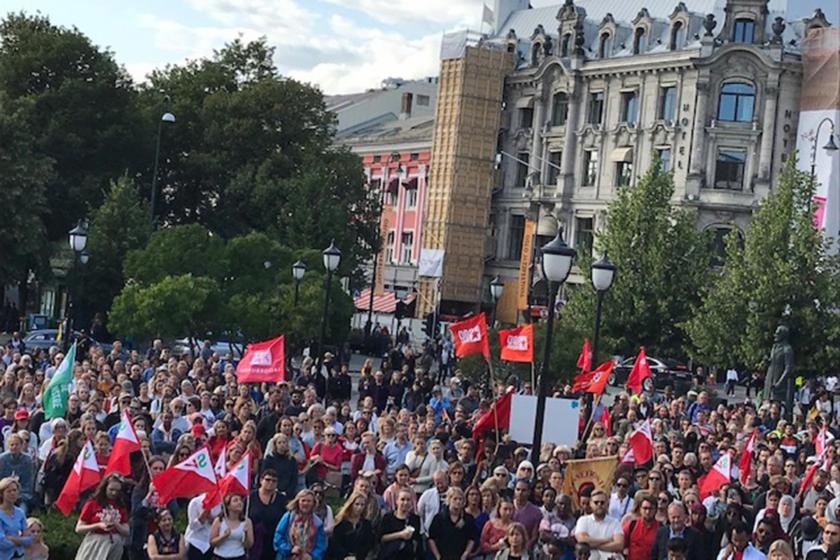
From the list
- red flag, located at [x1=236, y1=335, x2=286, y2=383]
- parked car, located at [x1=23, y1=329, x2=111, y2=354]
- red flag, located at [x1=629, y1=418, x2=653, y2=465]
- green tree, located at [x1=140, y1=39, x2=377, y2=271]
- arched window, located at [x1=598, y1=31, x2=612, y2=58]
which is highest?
arched window, located at [x1=598, y1=31, x2=612, y2=58]

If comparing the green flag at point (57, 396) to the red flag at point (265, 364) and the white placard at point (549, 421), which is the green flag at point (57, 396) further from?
the white placard at point (549, 421)

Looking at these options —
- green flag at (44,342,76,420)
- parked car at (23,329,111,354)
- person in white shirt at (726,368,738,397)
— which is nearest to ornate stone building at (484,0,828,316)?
person in white shirt at (726,368,738,397)

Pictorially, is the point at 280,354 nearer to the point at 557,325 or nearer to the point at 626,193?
the point at 557,325

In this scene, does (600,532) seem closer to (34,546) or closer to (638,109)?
(34,546)

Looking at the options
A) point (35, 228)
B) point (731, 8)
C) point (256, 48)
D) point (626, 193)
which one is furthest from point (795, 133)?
point (35, 228)

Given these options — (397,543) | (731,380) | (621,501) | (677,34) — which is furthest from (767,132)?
(397,543)

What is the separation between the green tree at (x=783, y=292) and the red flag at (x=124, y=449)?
35.2 m

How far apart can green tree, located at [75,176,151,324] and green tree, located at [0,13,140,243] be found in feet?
23.7

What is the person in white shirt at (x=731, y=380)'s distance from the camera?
53844 mm

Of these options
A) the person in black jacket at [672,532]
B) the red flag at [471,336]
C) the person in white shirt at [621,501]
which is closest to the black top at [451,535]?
the person in white shirt at [621,501]

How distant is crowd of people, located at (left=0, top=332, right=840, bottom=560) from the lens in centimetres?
1497

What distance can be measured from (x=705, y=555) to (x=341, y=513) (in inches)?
141

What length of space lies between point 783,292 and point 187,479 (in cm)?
3622

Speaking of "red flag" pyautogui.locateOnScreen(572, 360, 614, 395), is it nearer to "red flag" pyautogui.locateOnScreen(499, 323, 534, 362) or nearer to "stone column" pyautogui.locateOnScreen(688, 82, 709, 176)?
"red flag" pyautogui.locateOnScreen(499, 323, 534, 362)
